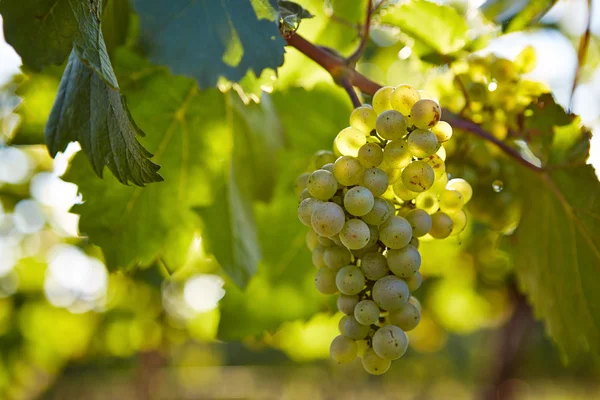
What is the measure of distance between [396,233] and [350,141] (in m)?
0.11

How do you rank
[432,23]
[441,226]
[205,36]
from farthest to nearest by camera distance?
[432,23]
[441,226]
[205,36]

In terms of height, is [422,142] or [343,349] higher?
[422,142]

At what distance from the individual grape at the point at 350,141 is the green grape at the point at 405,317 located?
17 centimetres

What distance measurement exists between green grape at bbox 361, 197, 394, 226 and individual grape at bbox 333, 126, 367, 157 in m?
0.07

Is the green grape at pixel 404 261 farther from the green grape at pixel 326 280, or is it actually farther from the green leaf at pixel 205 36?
the green leaf at pixel 205 36

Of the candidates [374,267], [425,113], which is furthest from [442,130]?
[374,267]

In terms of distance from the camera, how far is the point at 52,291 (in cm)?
307

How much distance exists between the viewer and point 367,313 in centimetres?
56

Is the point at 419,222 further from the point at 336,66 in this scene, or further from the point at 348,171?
the point at 336,66

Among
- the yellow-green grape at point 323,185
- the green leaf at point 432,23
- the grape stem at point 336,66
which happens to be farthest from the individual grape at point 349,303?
the green leaf at point 432,23

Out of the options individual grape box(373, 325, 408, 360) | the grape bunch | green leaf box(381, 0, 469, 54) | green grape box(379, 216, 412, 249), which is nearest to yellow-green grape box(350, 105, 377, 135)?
the grape bunch

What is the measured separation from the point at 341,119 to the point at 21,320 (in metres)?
2.67

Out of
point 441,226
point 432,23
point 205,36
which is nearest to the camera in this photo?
point 205,36

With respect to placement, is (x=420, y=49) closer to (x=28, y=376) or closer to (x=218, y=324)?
(x=218, y=324)
